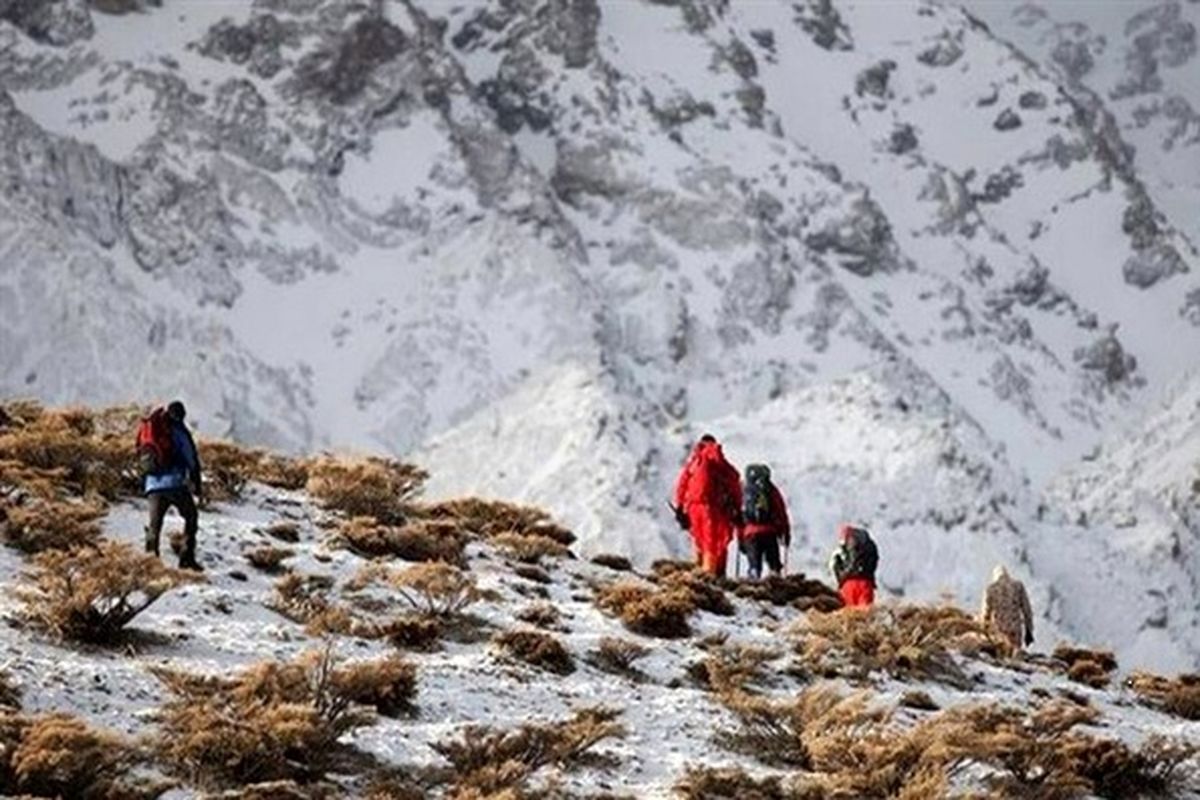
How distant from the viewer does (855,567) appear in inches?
926

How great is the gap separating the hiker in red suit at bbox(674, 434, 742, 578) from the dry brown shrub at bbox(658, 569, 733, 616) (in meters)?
1.75

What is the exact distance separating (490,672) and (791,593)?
804 cm

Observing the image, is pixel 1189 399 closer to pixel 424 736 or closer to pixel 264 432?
pixel 264 432

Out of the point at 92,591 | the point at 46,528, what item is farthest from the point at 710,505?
the point at 92,591

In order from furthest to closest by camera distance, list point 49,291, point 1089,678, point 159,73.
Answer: point 159,73
point 49,291
point 1089,678

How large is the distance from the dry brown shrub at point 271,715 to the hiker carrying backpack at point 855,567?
1057 cm

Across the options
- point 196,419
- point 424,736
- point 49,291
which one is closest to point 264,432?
point 196,419

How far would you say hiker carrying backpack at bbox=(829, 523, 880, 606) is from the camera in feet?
77.0

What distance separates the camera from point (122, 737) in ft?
38.7

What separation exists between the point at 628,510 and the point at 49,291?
61298mm

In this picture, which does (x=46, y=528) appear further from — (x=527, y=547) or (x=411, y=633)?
(x=527, y=547)

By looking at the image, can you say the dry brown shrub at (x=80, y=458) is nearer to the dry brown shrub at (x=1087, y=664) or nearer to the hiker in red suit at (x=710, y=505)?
the hiker in red suit at (x=710, y=505)

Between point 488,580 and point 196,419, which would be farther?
point 196,419

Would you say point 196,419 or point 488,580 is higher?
point 196,419
